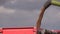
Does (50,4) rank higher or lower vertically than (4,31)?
higher

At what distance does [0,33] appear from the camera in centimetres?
1552

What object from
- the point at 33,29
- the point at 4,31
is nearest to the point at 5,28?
the point at 4,31

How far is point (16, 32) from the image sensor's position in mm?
16406

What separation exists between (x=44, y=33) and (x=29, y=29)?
103 inches

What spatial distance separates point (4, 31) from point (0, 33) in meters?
0.48

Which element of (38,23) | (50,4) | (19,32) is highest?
(50,4)

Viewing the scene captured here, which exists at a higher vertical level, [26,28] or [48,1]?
[48,1]

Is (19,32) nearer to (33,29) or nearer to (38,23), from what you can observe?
(33,29)

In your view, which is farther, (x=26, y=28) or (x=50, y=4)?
(x=26, y=28)

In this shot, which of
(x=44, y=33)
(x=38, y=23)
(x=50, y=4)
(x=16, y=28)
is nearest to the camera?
(x=50, y=4)

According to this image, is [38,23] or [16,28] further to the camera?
[16,28]

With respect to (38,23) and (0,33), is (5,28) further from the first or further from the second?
(38,23)

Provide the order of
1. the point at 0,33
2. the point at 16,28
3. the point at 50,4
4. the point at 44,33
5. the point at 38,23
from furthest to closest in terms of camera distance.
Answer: the point at 16,28 → the point at 0,33 → the point at 44,33 → the point at 38,23 → the point at 50,4

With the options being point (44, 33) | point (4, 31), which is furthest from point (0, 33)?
point (44, 33)
